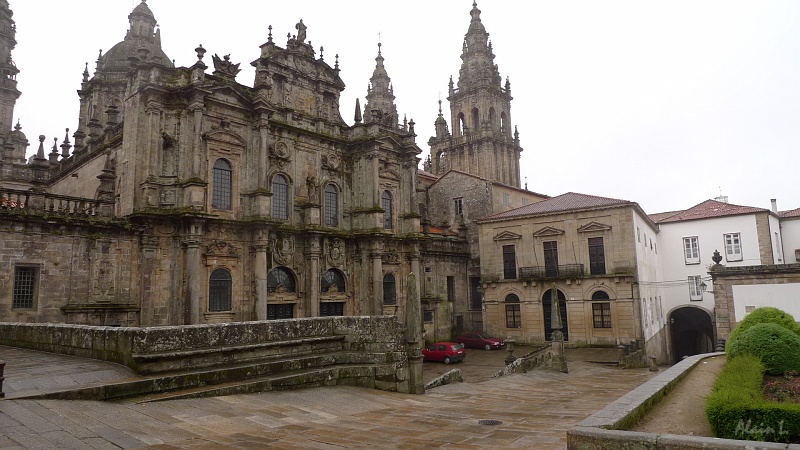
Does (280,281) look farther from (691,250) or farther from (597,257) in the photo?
(691,250)

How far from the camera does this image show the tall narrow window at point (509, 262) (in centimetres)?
3438

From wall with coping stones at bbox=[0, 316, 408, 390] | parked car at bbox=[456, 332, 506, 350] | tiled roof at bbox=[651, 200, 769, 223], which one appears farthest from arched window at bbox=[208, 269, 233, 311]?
tiled roof at bbox=[651, 200, 769, 223]

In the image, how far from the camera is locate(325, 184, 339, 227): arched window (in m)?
28.7

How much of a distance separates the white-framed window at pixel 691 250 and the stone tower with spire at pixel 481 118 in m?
22.8

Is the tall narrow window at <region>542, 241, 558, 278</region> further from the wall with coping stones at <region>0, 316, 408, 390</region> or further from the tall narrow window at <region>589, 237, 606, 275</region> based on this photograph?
the wall with coping stones at <region>0, 316, 408, 390</region>

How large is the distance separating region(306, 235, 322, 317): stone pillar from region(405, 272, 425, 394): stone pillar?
13412 mm

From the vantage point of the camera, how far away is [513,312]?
34.0 meters

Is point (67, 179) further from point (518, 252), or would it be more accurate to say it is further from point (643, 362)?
point (643, 362)

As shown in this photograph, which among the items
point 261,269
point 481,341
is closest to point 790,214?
point 481,341

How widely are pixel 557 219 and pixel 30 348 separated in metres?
28.4

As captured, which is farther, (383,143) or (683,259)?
(683,259)

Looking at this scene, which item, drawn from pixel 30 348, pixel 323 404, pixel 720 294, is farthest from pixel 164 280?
pixel 720 294

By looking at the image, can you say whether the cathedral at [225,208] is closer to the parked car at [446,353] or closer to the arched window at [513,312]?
the arched window at [513,312]

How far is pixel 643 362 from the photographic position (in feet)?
88.2
